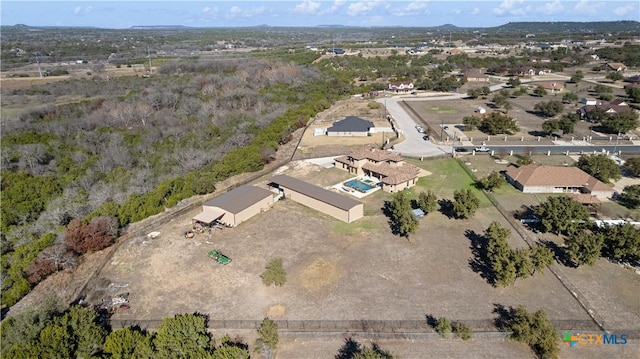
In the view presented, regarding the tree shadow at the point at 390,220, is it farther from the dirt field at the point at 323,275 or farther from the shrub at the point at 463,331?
the shrub at the point at 463,331

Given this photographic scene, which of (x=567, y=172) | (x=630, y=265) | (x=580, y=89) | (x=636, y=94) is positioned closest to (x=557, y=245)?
(x=630, y=265)

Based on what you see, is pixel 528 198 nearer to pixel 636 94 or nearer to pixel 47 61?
pixel 636 94

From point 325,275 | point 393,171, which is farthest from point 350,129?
point 325,275

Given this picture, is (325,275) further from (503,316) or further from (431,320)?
(503,316)

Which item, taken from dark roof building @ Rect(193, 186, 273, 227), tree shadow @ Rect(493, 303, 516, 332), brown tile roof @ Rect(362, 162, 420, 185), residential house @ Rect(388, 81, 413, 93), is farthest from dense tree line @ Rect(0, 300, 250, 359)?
residential house @ Rect(388, 81, 413, 93)

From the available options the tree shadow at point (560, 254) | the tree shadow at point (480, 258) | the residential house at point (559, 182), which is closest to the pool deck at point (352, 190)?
the tree shadow at point (480, 258)

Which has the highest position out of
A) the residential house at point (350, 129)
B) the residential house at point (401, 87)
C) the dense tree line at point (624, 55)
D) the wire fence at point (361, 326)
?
the dense tree line at point (624, 55)

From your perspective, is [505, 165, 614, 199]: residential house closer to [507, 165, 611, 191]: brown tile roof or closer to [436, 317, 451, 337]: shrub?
[507, 165, 611, 191]: brown tile roof
